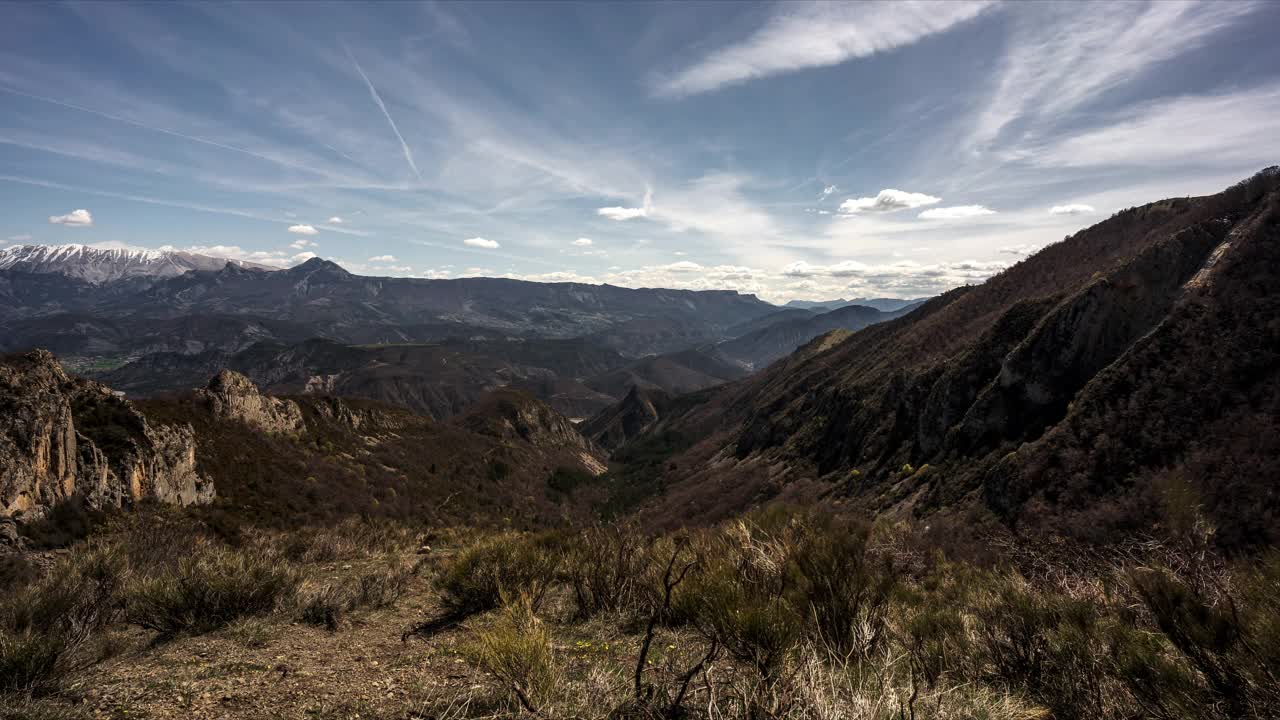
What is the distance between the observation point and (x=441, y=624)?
7.56 metres

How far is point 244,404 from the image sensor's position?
145ft

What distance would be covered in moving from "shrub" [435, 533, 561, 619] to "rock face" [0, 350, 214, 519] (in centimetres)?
1892

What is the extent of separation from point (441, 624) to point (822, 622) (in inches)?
224

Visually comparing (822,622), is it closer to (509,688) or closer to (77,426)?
(509,688)

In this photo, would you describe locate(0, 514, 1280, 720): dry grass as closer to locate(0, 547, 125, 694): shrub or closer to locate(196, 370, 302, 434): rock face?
locate(0, 547, 125, 694): shrub

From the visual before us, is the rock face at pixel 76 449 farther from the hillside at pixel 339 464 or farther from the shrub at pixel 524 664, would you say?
the shrub at pixel 524 664

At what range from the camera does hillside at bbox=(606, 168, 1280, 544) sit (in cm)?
2019

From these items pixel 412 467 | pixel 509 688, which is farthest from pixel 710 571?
pixel 412 467

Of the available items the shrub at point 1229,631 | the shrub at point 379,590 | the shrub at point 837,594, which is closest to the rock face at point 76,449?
the shrub at point 379,590

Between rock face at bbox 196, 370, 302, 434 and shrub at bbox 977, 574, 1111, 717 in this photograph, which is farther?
rock face at bbox 196, 370, 302, 434

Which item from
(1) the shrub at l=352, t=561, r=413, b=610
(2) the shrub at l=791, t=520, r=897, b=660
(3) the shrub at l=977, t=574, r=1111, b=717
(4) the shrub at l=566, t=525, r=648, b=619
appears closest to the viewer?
(3) the shrub at l=977, t=574, r=1111, b=717

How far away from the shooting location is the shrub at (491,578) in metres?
8.03

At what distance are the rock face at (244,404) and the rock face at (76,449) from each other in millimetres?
15541

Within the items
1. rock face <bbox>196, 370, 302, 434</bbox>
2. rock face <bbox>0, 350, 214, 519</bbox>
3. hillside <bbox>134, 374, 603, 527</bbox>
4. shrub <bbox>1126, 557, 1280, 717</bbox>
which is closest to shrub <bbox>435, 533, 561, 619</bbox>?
shrub <bbox>1126, 557, 1280, 717</bbox>
